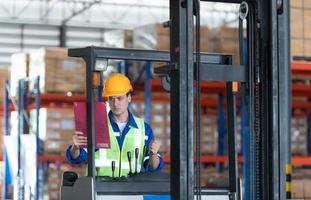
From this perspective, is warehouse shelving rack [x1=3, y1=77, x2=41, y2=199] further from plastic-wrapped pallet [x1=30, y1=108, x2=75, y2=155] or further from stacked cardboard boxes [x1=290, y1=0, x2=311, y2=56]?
stacked cardboard boxes [x1=290, y1=0, x2=311, y2=56]

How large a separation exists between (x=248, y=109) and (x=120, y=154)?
1109 mm

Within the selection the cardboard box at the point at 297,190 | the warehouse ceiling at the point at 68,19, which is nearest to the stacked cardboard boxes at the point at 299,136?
the cardboard box at the point at 297,190

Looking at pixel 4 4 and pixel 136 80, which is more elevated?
pixel 4 4

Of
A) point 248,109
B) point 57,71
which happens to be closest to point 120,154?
point 248,109

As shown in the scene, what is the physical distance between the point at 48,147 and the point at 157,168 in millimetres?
8012

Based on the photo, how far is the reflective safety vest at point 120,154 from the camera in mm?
4906

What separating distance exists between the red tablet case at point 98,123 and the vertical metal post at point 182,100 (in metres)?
0.74

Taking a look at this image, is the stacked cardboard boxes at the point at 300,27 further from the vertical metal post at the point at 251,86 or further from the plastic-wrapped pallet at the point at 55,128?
the vertical metal post at the point at 251,86

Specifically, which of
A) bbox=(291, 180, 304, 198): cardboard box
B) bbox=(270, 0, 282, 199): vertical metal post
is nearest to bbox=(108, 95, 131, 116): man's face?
bbox=(270, 0, 282, 199): vertical metal post

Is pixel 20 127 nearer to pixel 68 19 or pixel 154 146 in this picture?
pixel 154 146

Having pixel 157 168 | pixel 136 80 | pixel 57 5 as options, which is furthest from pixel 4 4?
pixel 157 168

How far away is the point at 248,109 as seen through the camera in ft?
13.9

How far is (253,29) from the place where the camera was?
4.23 m

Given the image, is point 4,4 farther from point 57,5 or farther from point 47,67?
point 47,67
